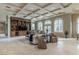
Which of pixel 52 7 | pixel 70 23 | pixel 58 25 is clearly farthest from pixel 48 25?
pixel 70 23

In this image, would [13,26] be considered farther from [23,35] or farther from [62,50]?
[62,50]

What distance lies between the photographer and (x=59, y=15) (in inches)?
194

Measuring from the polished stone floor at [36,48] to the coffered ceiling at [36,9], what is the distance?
2.69ft

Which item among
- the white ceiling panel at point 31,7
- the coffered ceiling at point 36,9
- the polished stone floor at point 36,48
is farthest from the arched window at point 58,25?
the white ceiling panel at point 31,7

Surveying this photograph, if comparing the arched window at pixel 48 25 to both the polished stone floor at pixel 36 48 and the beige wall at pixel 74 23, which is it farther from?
the beige wall at pixel 74 23

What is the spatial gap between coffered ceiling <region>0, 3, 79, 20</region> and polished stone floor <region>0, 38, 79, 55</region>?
821 mm

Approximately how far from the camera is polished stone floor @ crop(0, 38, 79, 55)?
479cm

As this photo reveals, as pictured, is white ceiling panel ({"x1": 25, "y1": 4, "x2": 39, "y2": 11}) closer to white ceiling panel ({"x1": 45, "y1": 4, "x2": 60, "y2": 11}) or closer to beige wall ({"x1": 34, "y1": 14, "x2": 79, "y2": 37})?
white ceiling panel ({"x1": 45, "y1": 4, "x2": 60, "y2": 11})

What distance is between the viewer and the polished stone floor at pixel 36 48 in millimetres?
4785

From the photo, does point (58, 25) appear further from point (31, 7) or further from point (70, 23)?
point (31, 7)

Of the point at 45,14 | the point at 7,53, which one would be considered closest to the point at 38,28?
the point at 45,14
